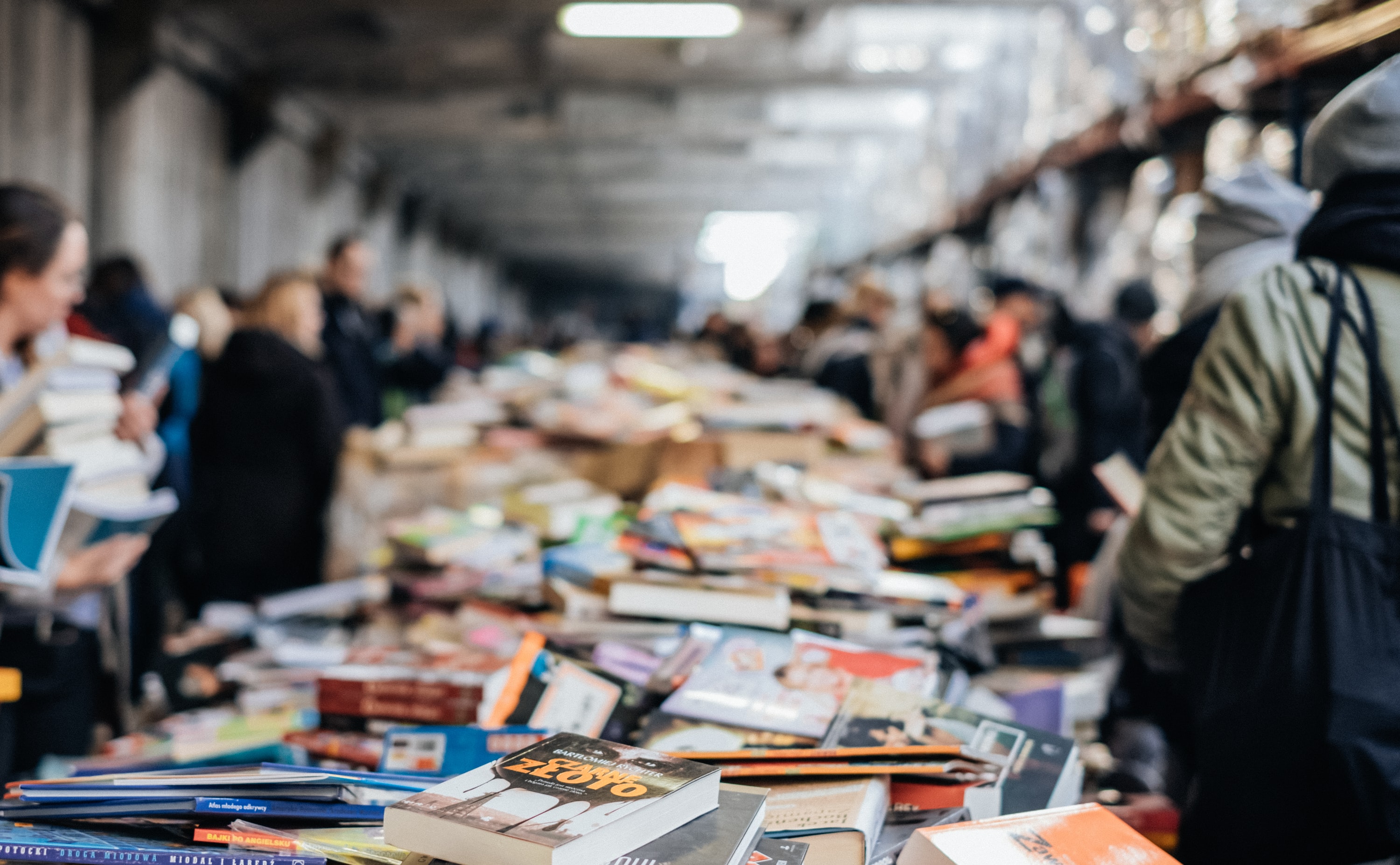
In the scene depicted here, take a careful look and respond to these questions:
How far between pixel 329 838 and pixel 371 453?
2663 millimetres

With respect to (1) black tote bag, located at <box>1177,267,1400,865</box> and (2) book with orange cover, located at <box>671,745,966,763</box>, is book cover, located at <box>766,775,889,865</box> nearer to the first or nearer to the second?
(2) book with orange cover, located at <box>671,745,966,763</box>

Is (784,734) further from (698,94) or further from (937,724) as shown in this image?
(698,94)

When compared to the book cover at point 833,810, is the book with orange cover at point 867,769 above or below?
above

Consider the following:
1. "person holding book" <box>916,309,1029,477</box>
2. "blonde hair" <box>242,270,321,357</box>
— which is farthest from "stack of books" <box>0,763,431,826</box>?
"person holding book" <box>916,309,1029,477</box>

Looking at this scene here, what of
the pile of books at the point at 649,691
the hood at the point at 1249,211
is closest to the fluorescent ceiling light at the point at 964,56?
the pile of books at the point at 649,691

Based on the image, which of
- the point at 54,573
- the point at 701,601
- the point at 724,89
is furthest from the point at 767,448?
the point at 724,89

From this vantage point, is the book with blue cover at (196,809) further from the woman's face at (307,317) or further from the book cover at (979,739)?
the woman's face at (307,317)

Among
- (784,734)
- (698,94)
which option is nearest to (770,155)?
(698,94)

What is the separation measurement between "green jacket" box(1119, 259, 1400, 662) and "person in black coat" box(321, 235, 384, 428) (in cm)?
393

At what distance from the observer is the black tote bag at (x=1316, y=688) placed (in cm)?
147

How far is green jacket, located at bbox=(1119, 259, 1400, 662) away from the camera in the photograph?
161cm

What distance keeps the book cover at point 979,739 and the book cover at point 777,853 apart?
0.27 m

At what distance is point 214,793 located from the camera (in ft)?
3.59

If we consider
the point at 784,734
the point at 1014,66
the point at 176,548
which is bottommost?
the point at 176,548
